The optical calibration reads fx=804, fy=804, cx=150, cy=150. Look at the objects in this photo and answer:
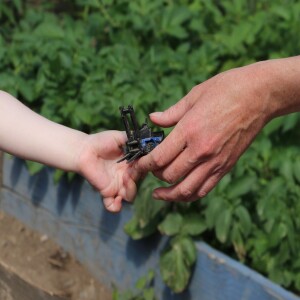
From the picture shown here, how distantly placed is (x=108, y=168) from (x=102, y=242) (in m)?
1.48

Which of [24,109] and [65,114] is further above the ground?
[24,109]

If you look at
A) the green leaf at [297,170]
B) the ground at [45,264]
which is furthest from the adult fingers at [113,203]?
the ground at [45,264]

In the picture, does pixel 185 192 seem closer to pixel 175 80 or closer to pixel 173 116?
pixel 173 116

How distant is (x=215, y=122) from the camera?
205 cm

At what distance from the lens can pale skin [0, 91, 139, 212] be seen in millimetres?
2219

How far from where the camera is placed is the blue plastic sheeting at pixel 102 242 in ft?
10.1

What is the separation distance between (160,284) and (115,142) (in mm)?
1300

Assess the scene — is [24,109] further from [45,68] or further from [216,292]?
[45,68]

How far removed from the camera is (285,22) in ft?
12.6

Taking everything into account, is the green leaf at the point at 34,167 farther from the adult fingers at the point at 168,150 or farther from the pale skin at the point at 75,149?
the adult fingers at the point at 168,150

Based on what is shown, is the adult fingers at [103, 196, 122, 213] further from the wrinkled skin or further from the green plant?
the green plant

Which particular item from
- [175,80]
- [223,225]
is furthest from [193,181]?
[175,80]

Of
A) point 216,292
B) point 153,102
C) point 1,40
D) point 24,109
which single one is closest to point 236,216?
point 216,292

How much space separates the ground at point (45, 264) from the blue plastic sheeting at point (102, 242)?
45 millimetres
